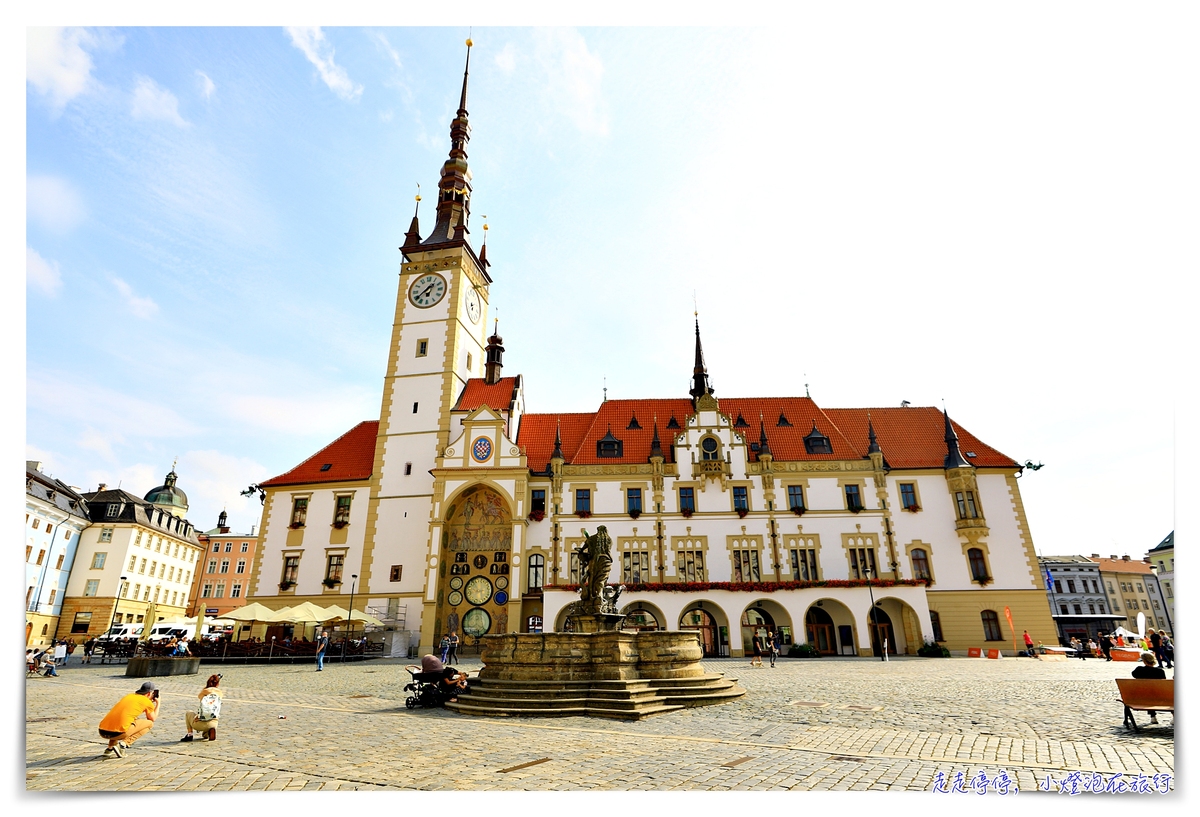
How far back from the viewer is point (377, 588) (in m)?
34.1

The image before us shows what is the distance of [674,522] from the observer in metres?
33.8

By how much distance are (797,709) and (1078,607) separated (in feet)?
280

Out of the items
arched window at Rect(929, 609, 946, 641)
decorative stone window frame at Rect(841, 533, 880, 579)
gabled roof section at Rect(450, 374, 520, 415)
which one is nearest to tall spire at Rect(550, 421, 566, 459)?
gabled roof section at Rect(450, 374, 520, 415)

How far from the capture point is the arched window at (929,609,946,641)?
31.5 metres

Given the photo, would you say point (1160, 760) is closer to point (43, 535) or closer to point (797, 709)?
point (797, 709)

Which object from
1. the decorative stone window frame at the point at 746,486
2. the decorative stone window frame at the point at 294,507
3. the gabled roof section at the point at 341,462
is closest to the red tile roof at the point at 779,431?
the decorative stone window frame at the point at 746,486

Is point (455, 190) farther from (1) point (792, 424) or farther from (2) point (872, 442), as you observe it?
(2) point (872, 442)

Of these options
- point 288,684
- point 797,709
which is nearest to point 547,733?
point 797,709

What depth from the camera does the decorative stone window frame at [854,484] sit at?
33.9m

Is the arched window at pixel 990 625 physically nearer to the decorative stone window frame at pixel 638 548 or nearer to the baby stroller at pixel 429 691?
the decorative stone window frame at pixel 638 548

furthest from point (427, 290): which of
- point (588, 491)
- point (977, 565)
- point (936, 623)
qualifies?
point (977, 565)

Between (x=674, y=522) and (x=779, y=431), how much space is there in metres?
9.14

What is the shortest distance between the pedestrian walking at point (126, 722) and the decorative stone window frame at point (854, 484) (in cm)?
3200

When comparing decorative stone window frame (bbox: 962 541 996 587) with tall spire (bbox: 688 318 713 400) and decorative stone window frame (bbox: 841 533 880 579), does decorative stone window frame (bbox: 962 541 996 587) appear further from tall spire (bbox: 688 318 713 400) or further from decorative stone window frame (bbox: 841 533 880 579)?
tall spire (bbox: 688 318 713 400)
